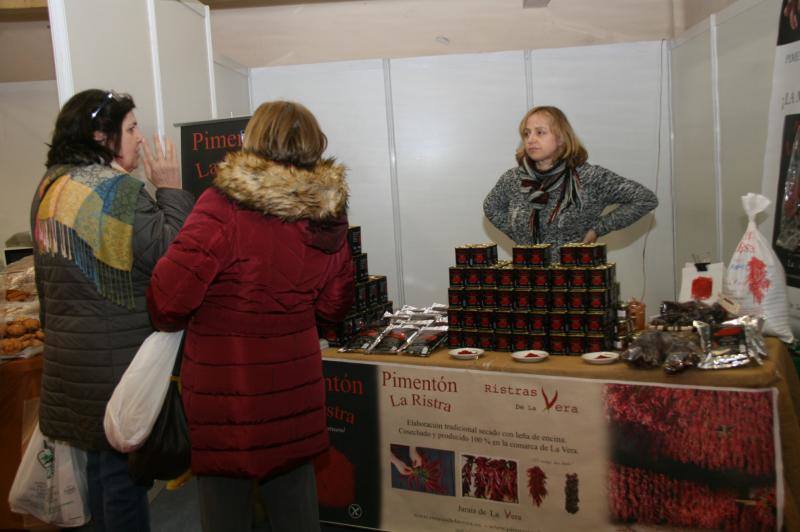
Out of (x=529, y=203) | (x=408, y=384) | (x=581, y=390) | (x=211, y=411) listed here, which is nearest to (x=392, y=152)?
(x=529, y=203)

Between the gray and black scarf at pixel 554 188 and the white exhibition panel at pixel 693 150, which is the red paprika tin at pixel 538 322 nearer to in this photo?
the gray and black scarf at pixel 554 188

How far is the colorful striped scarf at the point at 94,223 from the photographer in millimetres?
1828

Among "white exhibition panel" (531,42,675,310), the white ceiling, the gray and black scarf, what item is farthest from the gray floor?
the white ceiling

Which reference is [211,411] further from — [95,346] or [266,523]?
[266,523]

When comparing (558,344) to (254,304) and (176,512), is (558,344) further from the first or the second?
(176,512)

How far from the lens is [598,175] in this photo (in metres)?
2.80

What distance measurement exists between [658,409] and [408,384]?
874mm

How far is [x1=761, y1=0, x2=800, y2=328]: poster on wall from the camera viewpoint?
105 inches

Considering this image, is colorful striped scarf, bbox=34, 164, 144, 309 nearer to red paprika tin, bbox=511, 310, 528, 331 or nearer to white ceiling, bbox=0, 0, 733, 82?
red paprika tin, bbox=511, 310, 528, 331

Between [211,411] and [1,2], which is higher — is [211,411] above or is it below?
below

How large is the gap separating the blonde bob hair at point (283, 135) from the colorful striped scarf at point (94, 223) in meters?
0.52

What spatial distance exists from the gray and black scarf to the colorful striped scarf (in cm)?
167

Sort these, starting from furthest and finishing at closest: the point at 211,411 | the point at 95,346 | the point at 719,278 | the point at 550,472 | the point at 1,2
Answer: the point at 1,2, the point at 719,278, the point at 550,472, the point at 95,346, the point at 211,411

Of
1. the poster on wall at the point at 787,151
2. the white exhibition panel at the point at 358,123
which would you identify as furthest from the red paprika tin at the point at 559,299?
the white exhibition panel at the point at 358,123
